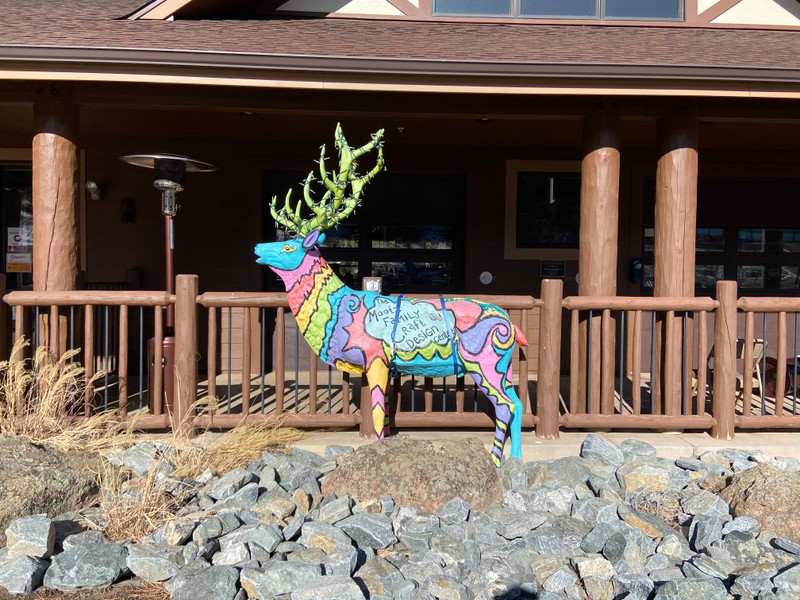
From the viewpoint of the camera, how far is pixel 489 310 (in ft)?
14.3

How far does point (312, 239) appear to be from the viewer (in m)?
4.15

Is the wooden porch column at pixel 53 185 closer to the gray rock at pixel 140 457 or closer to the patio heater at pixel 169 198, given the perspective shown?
the patio heater at pixel 169 198

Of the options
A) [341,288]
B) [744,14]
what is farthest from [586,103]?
[744,14]

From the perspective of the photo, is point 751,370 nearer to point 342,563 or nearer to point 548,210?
point 342,563

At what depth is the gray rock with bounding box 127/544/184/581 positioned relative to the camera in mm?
3068

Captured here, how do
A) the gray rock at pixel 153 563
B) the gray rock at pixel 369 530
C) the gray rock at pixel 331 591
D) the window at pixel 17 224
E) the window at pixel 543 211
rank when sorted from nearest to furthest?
1. the gray rock at pixel 331 591
2. the gray rock at pixel 153 563
3. the gray rock at pixel 369 530
4. the window at pixel 17 224
5. the window at pixel 543 211

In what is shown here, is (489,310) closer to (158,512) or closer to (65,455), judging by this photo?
(158,512)

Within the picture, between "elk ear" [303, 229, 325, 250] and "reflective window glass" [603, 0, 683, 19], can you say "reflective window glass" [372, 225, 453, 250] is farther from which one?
"elk ear" [303, 229, 325, 250]

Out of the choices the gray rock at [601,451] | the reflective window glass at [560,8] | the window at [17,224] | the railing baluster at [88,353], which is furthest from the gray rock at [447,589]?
the window at [17,224]

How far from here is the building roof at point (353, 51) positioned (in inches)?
189

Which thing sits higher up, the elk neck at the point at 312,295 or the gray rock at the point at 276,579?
the elk neck at the point at 312,295

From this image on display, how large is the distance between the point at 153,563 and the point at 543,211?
659 cm

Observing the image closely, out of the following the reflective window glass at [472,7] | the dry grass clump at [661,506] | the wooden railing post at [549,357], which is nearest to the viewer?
the dry grass clump at [661,506]

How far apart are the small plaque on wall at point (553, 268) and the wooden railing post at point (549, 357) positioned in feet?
11.7
